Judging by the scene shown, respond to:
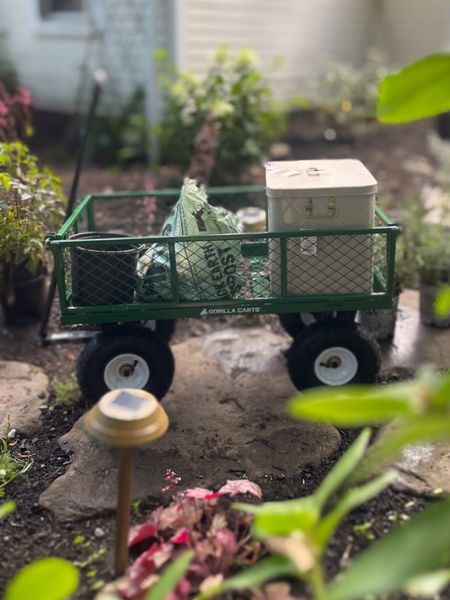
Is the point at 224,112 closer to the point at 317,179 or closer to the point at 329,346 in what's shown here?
the point at 317,179

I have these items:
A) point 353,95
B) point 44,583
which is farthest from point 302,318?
point 353,95

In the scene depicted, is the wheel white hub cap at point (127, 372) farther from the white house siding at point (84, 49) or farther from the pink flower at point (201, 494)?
the white house siding at point (84, 49)

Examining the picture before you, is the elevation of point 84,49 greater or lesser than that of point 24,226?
greater

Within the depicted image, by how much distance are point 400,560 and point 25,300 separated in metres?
3.17

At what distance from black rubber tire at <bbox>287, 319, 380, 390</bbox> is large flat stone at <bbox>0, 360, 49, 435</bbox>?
1.26 meters

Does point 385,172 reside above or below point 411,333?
above

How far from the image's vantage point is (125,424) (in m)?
1.98

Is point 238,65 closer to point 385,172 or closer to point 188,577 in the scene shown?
point 385,172

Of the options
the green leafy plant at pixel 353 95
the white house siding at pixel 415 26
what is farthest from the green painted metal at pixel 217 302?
the white house siding at pixel 415 26

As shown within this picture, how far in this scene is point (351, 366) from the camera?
327 cm

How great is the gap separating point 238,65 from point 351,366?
159 inches

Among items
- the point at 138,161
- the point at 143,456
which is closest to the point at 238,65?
the point at 138,161

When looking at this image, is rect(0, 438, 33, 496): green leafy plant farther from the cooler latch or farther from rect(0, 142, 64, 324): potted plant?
the cooler latch

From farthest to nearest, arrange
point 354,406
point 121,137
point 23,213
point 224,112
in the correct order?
point 121,137, point 224,112, point 23,213, point 354,406
